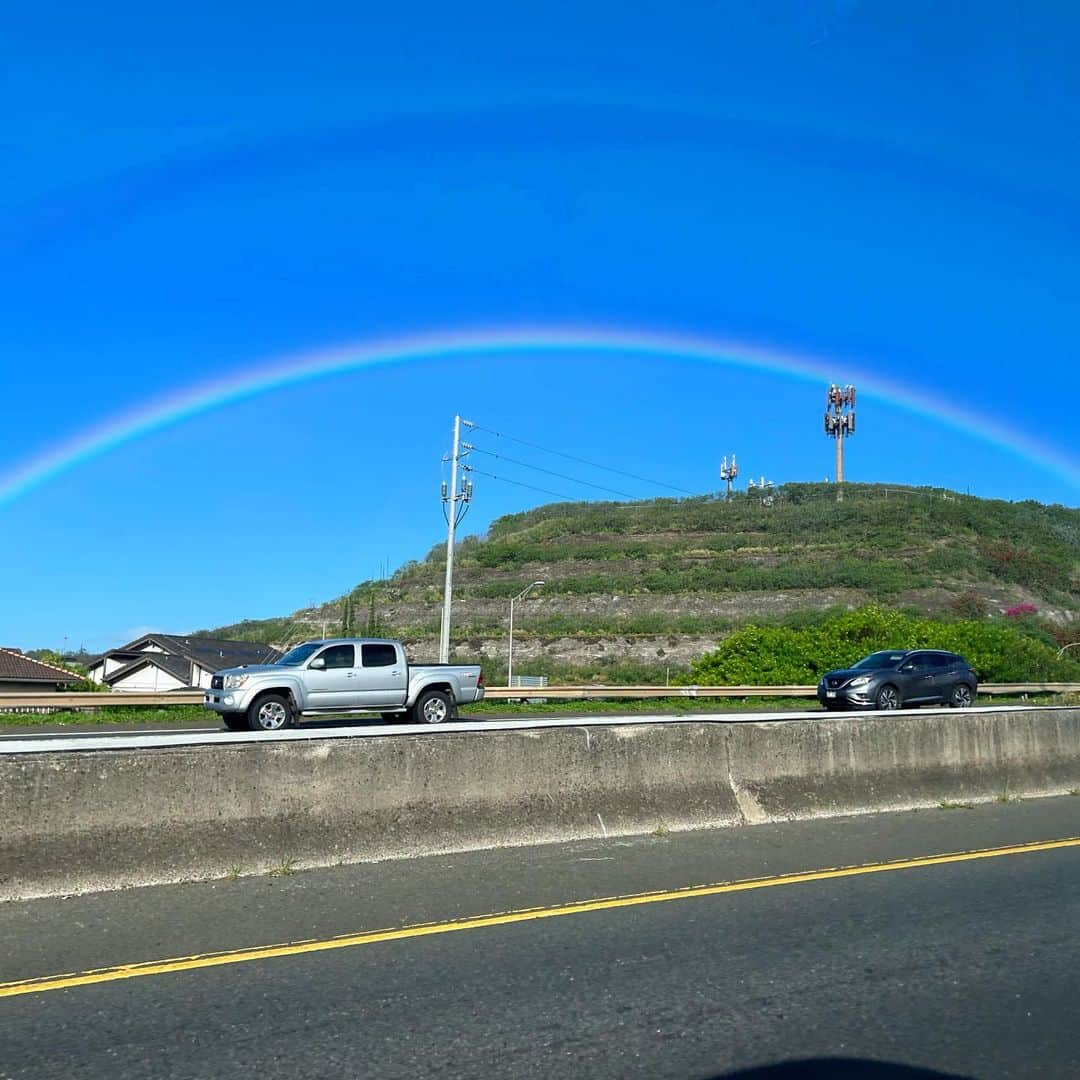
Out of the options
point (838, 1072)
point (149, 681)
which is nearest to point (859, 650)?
point (838, 1072)

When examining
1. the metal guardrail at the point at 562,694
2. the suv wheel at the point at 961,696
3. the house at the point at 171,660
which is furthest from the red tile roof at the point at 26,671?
the suv wheel at the point at 961,696

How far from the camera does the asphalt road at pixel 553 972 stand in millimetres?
4461

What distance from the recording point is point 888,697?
26.7 m

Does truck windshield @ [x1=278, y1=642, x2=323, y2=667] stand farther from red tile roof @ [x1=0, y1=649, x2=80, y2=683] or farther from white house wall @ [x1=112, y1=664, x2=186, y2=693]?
white house wall @ [x1=112, y1=664, x2=186, y2=693]

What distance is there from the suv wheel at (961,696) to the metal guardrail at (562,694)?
9.63 m

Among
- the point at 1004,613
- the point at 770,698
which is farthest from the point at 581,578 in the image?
the point at 770,698

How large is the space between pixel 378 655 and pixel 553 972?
15.0 m

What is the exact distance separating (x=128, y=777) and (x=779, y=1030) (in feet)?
15.0

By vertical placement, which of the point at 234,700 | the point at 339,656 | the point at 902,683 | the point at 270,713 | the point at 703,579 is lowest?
the point at 270,713

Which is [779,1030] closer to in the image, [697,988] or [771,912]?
[697,988]

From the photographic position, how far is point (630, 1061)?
439 cm

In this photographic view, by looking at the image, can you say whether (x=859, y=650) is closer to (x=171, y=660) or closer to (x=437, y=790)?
(x=437, y=790)

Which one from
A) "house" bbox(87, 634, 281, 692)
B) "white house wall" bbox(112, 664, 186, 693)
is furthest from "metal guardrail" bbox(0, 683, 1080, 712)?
"white house wall" bbox(112, 664, 186, 693)

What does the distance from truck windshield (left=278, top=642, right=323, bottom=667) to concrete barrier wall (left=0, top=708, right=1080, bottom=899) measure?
11.4m
